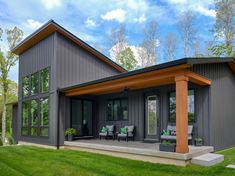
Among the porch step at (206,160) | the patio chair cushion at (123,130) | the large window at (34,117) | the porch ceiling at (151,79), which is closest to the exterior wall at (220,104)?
the porch ceiling at (151,79)

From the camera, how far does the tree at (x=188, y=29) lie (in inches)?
880

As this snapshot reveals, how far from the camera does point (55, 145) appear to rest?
10531 millimetres

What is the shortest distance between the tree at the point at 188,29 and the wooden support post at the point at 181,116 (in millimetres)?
16581

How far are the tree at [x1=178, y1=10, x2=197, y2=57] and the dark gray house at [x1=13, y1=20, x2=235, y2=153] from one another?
10.8 m

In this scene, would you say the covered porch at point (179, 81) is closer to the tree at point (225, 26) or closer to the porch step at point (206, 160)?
the porch step at point (206, 160)

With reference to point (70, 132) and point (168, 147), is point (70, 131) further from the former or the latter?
point (168, 147)

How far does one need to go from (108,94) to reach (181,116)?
19.7ft

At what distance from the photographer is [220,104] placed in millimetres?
8961

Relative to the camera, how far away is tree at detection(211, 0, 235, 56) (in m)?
18.7

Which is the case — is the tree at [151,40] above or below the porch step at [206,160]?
above

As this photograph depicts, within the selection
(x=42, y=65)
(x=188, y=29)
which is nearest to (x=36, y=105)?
(x=42, y=65)

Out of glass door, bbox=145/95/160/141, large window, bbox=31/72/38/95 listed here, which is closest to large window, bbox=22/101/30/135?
large window, bbox=31/72/38/95

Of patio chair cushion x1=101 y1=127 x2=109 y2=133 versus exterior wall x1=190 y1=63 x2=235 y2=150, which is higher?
exterior wall x1=190 y1=63 x2=235 y2=150

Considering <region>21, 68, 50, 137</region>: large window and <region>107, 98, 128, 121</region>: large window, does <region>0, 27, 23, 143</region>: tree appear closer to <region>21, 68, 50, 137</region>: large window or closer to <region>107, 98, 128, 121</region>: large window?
<region>21, 68, 50, 137</region>: large window
